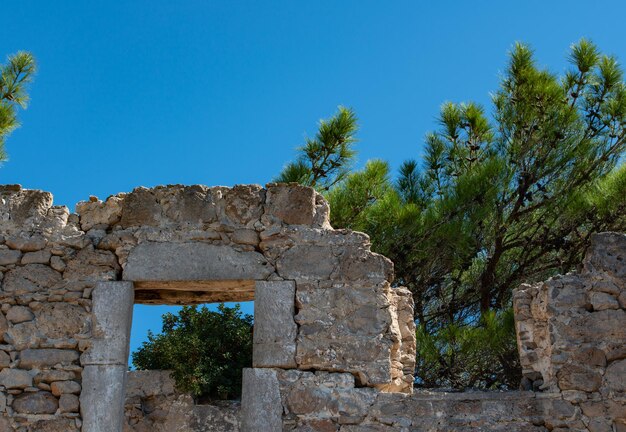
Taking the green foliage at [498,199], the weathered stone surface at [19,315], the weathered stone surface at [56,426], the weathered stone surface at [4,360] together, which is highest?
the green foliage at [498,199]

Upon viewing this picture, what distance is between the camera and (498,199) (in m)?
10.7

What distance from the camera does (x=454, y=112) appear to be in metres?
11.4

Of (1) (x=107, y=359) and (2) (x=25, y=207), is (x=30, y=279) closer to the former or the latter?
(2) (x=25, y=207)

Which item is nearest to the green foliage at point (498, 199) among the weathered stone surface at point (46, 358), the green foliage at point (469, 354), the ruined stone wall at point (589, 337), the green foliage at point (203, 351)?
the green foliage at point (469, 354)

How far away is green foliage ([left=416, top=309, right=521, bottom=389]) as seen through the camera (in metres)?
9.21

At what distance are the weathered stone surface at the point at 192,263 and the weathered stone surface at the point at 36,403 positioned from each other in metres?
0.98

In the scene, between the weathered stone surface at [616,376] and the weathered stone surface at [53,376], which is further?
the weathered stone surface at [53,376]

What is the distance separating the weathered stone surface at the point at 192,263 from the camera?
575 centimetres

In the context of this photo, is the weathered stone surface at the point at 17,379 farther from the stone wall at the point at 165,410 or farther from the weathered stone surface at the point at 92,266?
the stone wall at the point at 165,410

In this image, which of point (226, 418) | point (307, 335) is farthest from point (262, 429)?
point (226, 418)

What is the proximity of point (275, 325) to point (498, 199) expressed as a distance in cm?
588

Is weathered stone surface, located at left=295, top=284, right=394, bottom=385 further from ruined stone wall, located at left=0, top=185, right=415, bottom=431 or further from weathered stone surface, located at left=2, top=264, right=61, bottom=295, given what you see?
weathered stone surface, located at left=2, top=264, right=61, bottom=295

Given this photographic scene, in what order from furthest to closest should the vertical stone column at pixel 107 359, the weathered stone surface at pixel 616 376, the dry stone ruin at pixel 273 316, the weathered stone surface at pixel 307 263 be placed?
the weathered stone surface at pixel 307 263 < the vertical stone column at pixel 107 359 < the dry stone ruin at pixel 273 316 < the weathered stone surface at pixel 616 376

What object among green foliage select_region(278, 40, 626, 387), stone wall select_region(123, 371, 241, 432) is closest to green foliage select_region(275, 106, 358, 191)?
green foliage select_region(278, 40, 626, 387)
